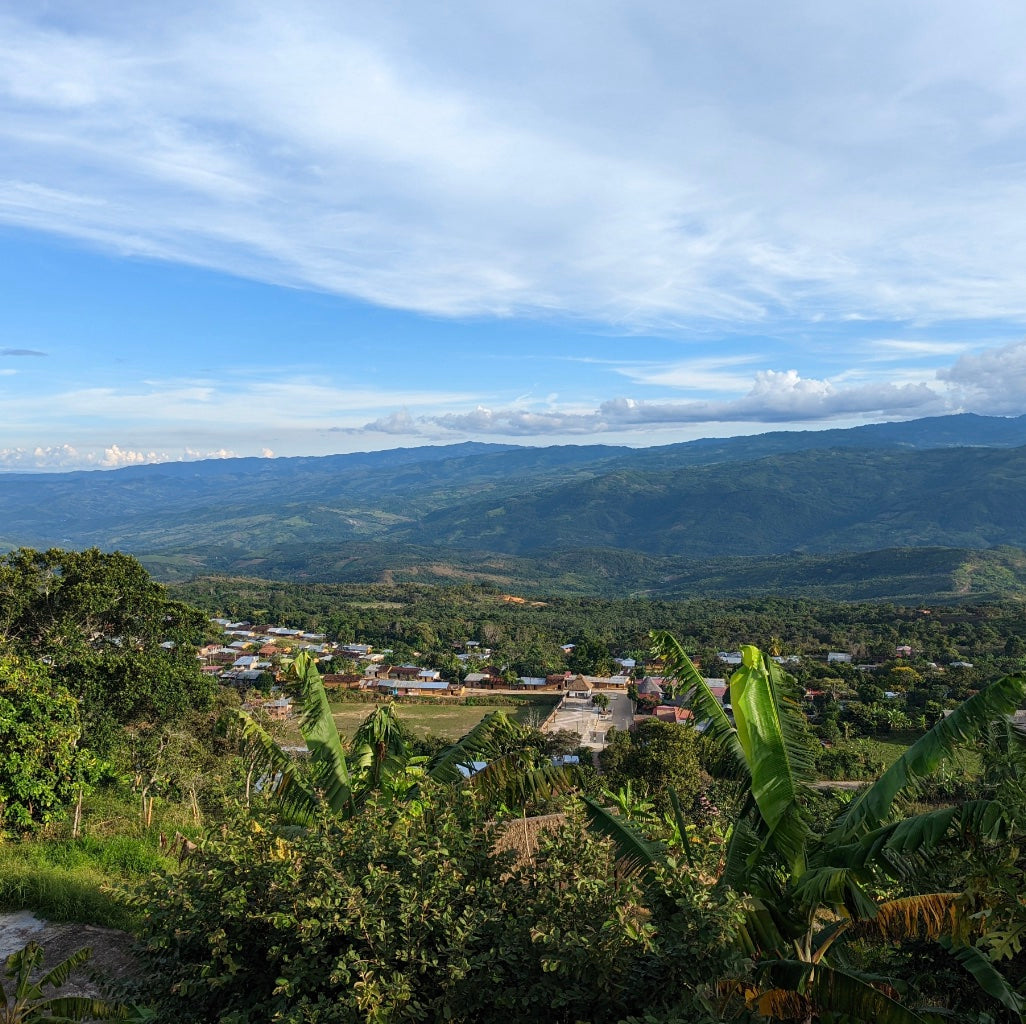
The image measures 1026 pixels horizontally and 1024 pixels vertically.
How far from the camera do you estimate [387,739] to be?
26.0 feet

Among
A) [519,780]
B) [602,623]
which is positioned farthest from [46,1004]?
[602,623]

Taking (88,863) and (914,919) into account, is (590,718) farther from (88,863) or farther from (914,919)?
(914,919)

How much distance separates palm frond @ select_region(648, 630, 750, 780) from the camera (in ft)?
18.2

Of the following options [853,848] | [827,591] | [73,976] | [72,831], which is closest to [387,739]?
[73,976]

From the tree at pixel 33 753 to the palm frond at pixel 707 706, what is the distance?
8.60 m

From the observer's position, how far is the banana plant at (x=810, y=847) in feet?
15.3

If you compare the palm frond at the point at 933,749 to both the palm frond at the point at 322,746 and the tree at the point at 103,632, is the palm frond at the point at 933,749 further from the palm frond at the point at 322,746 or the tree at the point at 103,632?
the tree at the point at 103,632

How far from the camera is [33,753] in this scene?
31.4ft

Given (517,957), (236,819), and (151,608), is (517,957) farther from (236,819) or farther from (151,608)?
(151,608)

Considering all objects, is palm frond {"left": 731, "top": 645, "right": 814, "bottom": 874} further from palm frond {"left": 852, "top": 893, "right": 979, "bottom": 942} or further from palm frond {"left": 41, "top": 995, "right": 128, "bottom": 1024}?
palm frond {"left": 41, "top": 995, "right": 128, "bottom": 1024}

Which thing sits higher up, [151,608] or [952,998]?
[151,608]

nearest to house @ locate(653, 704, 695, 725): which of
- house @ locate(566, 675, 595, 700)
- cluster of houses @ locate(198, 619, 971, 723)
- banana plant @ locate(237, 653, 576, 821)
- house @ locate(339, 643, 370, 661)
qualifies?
cluster of houses @ locate(198, 619, 971, 723)

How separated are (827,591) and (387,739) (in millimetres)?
115499

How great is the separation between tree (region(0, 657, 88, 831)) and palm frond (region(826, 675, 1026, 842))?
970 cm
